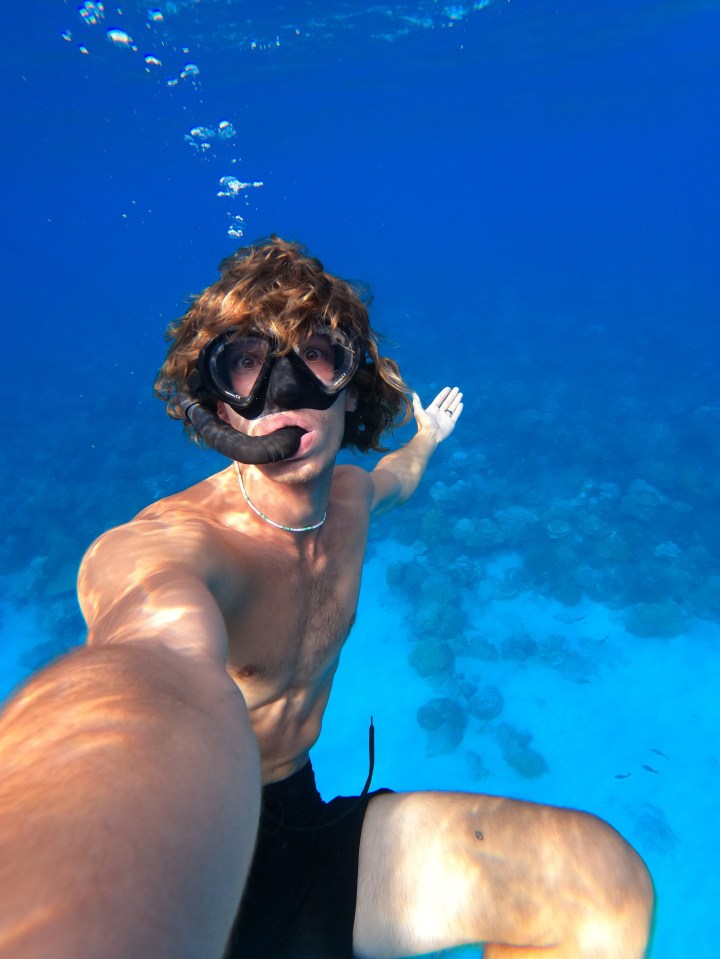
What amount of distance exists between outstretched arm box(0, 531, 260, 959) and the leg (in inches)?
74.0

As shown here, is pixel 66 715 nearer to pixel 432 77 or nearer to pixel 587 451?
pixel 587 451

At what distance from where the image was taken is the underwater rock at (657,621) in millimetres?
7336

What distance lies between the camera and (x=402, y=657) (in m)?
7.59

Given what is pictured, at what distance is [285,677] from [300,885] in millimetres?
1027

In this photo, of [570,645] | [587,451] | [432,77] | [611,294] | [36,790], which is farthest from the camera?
[432,77]

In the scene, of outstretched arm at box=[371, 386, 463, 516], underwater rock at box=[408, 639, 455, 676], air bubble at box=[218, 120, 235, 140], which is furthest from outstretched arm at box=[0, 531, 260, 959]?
air bubble at box=[218, 120, 235, 140]

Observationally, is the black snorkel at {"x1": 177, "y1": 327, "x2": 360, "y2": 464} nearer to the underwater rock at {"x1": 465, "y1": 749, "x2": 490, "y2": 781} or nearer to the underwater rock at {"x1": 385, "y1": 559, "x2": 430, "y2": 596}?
the underwater rock at {"x1": 465, "y1": 749, "x2": 490, "y2": 781}

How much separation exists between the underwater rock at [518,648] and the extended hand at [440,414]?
147 inches

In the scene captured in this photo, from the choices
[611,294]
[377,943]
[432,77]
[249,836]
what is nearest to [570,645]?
[377,943]

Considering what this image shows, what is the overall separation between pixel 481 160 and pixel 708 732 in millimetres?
100217

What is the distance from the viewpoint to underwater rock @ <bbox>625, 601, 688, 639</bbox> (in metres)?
7.34

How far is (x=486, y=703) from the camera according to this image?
6730 mm

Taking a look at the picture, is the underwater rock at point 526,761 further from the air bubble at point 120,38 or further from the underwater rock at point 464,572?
the air bubble at point 120,38

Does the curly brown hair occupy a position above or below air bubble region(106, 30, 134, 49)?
below
